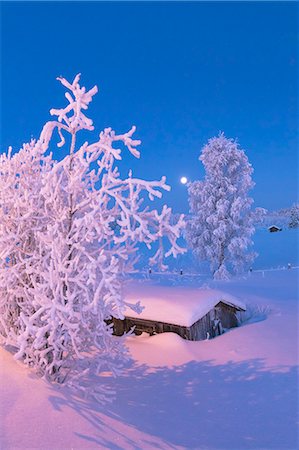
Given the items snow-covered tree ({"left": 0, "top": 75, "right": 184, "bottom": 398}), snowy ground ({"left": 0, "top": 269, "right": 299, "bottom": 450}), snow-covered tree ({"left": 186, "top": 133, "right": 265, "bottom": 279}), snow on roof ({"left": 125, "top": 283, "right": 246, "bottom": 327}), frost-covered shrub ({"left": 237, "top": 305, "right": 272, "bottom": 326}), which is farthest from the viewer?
snow-covered tree ({"left": 186, "top": 133, "right": 265, "bottom": 279})

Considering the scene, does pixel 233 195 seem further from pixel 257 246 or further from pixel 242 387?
pixel 257 246

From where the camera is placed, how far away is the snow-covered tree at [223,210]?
26484 millimetres

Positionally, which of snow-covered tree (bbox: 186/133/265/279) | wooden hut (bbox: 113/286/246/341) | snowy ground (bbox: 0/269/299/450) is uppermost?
snow-covered tree (bbox: 186/133/265/279)

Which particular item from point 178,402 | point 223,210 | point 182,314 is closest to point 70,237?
point 178,402

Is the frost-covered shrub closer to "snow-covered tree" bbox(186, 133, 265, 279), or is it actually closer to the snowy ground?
the snowy ground

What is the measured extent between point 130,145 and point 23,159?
242 cm

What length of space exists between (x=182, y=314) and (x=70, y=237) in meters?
5.12

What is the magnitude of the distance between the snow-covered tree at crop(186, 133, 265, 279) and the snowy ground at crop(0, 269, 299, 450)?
15.8 metres

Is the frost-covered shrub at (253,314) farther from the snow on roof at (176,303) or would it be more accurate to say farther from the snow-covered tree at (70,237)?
the snow-covered tree at (70,237)

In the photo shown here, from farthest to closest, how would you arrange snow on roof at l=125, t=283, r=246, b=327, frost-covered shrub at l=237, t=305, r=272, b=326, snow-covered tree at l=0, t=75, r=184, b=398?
frost-covered shrub at l=237, t=305, r=272, b=326
snow on roof at l=125, t=283, r=246, b=327
snow-covered tree at l=0, t=75, r=184, b=398

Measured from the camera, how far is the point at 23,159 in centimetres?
703

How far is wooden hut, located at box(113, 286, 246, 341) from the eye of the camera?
34.0 ft

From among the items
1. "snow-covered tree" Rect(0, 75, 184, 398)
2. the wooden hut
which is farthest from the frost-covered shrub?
"snow-covered tree" Rect(0, 75, 184, 398)

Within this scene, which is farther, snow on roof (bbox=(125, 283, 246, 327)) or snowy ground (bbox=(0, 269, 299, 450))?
snow on roof (bbox=(125, 283, 246, 327))
